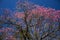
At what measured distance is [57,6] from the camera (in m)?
2.89

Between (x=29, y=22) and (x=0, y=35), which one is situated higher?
(x=29, y=22)

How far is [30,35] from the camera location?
8.73 ft

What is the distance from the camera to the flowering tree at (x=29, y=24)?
105 inches

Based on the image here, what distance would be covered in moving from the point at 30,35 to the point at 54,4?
0.76 metres

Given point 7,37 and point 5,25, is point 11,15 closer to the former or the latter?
point 5,25

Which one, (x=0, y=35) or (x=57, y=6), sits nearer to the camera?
(x=0, y=35)

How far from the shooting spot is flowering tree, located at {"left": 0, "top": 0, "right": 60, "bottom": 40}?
2664 mm

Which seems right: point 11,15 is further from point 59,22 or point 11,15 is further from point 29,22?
point 59,22

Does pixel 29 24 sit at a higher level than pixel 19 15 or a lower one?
lower

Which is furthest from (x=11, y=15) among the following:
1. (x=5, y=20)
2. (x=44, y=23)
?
(x=44, y=23)

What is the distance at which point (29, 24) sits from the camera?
2.69m

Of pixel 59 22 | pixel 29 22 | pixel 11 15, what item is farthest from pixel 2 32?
pixel 59 22

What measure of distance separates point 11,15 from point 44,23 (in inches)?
23.9

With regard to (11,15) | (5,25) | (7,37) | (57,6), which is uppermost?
(57,6)
